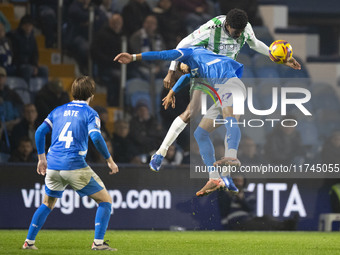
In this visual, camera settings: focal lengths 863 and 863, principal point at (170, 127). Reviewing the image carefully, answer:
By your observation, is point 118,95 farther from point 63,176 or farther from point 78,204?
point 63,176

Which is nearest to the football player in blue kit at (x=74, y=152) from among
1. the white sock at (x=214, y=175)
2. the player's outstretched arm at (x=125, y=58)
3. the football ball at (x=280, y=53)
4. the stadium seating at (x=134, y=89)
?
the player's outstretched arm at (x=125, y=58)

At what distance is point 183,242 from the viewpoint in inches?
437

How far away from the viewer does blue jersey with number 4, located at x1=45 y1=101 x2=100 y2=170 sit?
353 inches

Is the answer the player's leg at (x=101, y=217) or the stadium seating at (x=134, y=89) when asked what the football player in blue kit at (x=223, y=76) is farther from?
the stadium seating at (x=134, y=89)

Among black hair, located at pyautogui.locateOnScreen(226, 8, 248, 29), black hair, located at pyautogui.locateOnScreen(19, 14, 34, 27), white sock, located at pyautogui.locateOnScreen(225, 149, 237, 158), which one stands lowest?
white sock, located at pyautogui.locateOnScreen(225, 149, 237, 158)

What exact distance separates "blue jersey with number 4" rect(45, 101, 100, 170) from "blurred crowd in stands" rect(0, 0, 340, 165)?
4.48m

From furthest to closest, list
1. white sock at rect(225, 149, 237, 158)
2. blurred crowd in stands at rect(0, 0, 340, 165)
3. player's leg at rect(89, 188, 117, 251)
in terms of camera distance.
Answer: blurred crowd in stands at rect(0, 0, 340, 165) < white sock at rect(225, 149, 237, 158) < player's leg at rect(89, 188, 117, 251)

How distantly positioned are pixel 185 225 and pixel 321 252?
393 cm

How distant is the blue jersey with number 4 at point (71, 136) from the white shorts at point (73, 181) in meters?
0.05

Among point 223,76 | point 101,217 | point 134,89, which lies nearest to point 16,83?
point 134,89

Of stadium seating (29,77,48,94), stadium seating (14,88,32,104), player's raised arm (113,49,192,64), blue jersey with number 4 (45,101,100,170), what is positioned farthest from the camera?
stadium seating (29,77,48,94)

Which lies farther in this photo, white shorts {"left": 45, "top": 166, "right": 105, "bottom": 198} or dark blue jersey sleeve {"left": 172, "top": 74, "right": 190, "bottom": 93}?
dark blue jersey sleeve {"left": 172, "top": 74, "right": 190, "bottom": 93}

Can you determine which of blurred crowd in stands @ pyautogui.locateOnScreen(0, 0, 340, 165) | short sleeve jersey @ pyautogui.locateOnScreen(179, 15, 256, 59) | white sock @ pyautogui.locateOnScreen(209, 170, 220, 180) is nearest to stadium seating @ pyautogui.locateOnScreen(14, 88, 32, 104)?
blurred crowd in stands @ pyautogui.locateOnScreen(0, 0, 340, 165)

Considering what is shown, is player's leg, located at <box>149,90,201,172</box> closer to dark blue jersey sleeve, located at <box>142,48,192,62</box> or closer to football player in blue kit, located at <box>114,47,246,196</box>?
football player in blue kit, located at <box>114,47,246,196</box>
